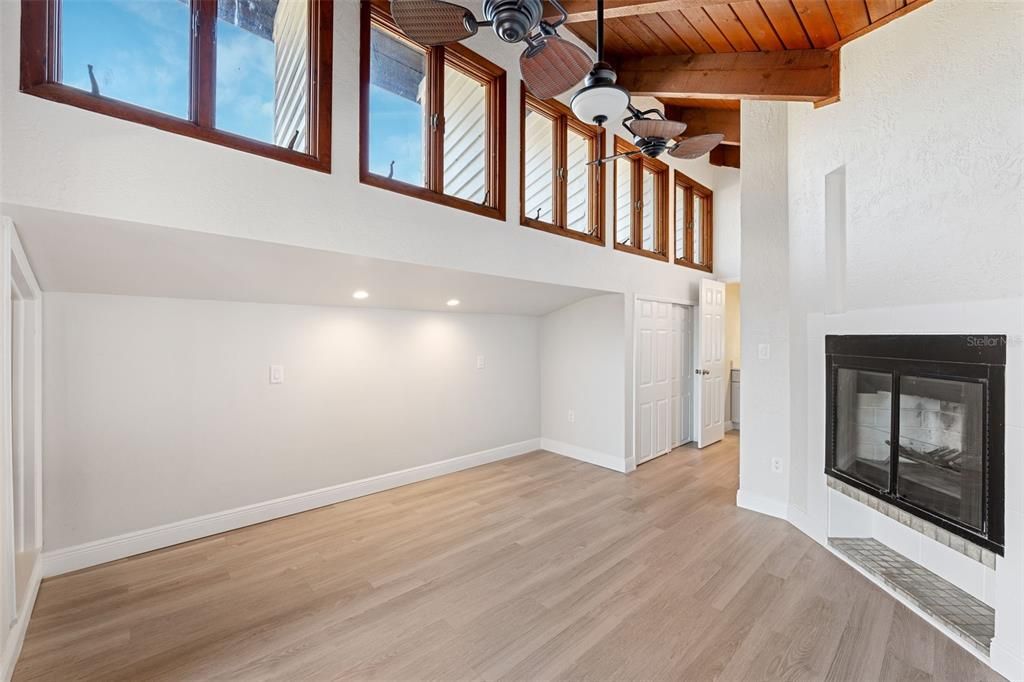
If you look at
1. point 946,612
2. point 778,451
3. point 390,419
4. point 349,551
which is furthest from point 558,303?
point 946,612

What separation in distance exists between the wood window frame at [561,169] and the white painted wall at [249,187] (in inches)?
3.4

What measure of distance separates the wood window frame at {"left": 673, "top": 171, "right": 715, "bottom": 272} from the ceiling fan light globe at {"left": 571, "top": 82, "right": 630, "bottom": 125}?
3.67 meters

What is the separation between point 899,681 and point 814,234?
255cm

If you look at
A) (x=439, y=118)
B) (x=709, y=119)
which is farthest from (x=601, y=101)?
(x=709, y=119)

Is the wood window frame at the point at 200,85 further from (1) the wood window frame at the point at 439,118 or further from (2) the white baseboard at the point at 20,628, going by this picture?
(2) the white baseboard at the point at 20,628

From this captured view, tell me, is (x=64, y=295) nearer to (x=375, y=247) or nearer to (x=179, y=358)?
(x=179, y=358)

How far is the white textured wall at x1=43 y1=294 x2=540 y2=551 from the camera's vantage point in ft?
8.66

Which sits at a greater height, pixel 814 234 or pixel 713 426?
pixel 814 234

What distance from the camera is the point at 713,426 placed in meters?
5.82

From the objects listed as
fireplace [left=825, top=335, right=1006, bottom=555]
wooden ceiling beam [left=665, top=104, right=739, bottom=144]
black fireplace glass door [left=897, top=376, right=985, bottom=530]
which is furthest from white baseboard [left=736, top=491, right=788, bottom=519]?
wooden ceiling beam [left=665, top=104, right=739, bottom=144]

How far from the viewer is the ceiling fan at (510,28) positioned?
1.67 metres

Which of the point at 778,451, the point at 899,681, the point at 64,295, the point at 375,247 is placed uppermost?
the point at 375,247

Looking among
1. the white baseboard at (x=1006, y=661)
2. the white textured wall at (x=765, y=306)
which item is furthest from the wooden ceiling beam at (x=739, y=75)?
the white baseboard at (x=1006, y=661)
